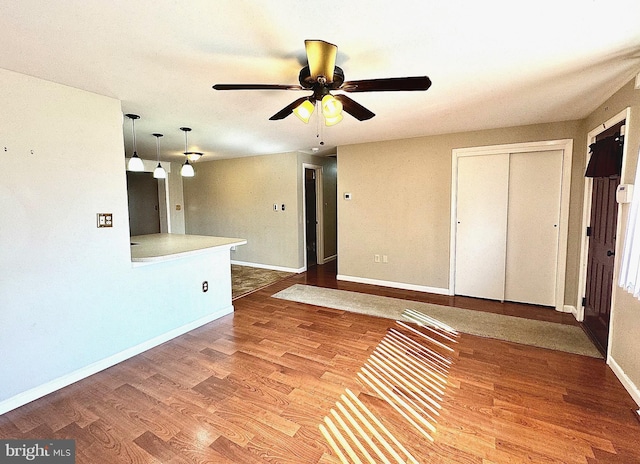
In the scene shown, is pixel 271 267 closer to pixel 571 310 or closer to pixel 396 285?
pixel 396 285

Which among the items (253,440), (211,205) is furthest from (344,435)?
(211,205)

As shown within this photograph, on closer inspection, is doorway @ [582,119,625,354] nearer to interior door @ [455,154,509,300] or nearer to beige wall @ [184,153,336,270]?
interior door @ [455,154,509,300]

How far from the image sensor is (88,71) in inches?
79.6

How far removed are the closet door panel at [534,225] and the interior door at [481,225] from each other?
A: 101 mm

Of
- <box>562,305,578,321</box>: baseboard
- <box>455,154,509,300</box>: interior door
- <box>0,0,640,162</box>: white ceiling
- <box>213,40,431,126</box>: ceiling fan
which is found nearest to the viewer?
<box>0,0,640,162</box>: white ceiling

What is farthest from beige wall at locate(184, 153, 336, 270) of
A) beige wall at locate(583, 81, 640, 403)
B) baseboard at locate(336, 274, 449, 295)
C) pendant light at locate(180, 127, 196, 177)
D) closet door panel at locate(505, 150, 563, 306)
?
beige wall at locate(583, 81, 640, 403)

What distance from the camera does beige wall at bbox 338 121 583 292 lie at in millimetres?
A: 4129

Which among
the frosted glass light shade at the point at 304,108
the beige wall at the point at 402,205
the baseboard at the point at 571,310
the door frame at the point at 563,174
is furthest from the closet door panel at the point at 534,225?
the frosted glass light shade at the point at 304,108

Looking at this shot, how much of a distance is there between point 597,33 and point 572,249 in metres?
2.75

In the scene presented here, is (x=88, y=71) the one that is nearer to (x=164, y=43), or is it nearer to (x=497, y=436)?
(x=164, y=43)

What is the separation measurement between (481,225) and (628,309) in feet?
6.42

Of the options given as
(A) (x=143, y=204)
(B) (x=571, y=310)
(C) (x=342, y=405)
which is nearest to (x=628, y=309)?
(B) (x=571, y=310)

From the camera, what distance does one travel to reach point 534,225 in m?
3.74

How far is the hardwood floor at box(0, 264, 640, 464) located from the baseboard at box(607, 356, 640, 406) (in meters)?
0.04
